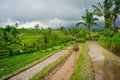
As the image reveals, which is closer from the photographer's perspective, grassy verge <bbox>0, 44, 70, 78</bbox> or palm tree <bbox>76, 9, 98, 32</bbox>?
grassy verge <bbox>0, 44, 70, 78</bbox>

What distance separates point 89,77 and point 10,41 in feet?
83.9

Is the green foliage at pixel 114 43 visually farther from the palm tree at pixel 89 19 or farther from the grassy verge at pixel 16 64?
the palm tree at pixel 89 19

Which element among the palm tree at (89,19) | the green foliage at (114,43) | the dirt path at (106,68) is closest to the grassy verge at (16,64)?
the dirt path at (106,68)

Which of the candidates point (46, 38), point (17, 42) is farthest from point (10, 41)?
point (46, 38)

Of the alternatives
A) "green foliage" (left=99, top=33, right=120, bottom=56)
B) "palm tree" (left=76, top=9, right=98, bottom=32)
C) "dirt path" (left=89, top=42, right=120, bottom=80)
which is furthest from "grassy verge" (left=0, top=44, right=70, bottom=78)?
"palm tree" (left=76, top=9, right=98, bottom=32)

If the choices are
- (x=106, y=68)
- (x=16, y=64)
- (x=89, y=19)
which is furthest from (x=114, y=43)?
(x=89, y=19)

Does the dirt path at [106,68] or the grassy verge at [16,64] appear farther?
the grassy verge at [16,64]

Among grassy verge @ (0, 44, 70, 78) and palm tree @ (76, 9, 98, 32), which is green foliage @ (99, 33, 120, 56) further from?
palm tree @ (76, 9, 98, 32)

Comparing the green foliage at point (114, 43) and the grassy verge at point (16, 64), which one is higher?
the green foliage at point (114, 43)

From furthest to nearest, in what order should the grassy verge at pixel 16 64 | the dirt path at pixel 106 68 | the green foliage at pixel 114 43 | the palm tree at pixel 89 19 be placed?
1. the palm tree at pixel 89 19
2. the green foliage at pixel 114 43
3. the grassy verge at pixel 16 64
4. the dirt path at pixel 106 68

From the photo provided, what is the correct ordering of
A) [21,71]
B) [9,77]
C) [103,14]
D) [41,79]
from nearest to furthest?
[41,79]
[9,77]
[21,71]
[103,14]

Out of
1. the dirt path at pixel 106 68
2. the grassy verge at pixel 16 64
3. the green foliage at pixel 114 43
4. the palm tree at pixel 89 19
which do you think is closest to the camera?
the dirt path at pixel 106 68

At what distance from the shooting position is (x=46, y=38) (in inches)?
1961

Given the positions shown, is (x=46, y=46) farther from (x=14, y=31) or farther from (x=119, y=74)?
(x=119, y=74)
